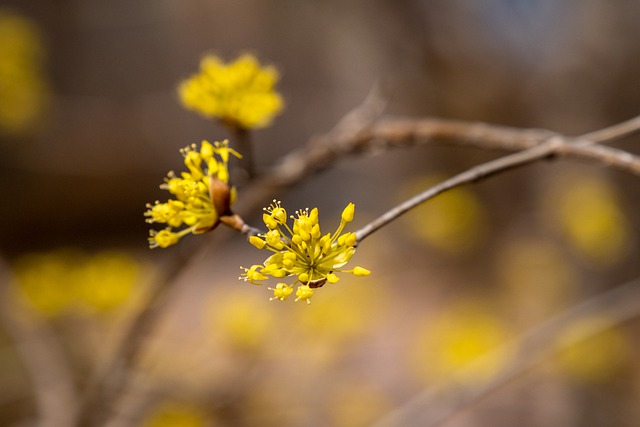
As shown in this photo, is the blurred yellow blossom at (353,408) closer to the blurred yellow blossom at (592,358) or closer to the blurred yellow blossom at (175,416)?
the blurred yellow blossom at (175,416)

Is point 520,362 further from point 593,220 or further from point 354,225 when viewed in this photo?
point 354,225

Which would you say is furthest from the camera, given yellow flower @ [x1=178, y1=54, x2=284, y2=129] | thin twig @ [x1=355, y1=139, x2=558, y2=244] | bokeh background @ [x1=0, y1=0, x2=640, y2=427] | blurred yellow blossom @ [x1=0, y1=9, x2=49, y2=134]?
blurred yellow blossom @ [x1=0, y1=9, x2=49, y2=134]

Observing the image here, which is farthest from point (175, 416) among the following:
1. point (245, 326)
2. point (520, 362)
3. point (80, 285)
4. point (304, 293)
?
point (304, 293)

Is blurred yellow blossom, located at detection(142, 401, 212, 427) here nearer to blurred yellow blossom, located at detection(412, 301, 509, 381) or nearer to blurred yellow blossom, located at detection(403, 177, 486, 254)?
blurred yellow blossom, located at detection(412, 301, 509, 381)

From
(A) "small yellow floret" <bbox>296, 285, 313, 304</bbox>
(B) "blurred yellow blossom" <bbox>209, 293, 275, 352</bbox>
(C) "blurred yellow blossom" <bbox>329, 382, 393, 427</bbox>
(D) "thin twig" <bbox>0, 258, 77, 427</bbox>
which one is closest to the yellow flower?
(A) "small yellow floret" <bbox>296, 285, 313, 304</bbox>

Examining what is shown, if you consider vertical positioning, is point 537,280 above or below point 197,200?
above

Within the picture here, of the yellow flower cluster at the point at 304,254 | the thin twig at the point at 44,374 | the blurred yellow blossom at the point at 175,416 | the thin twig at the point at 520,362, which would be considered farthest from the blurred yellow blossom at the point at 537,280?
the yellow flower cluster at the point at 304,254
